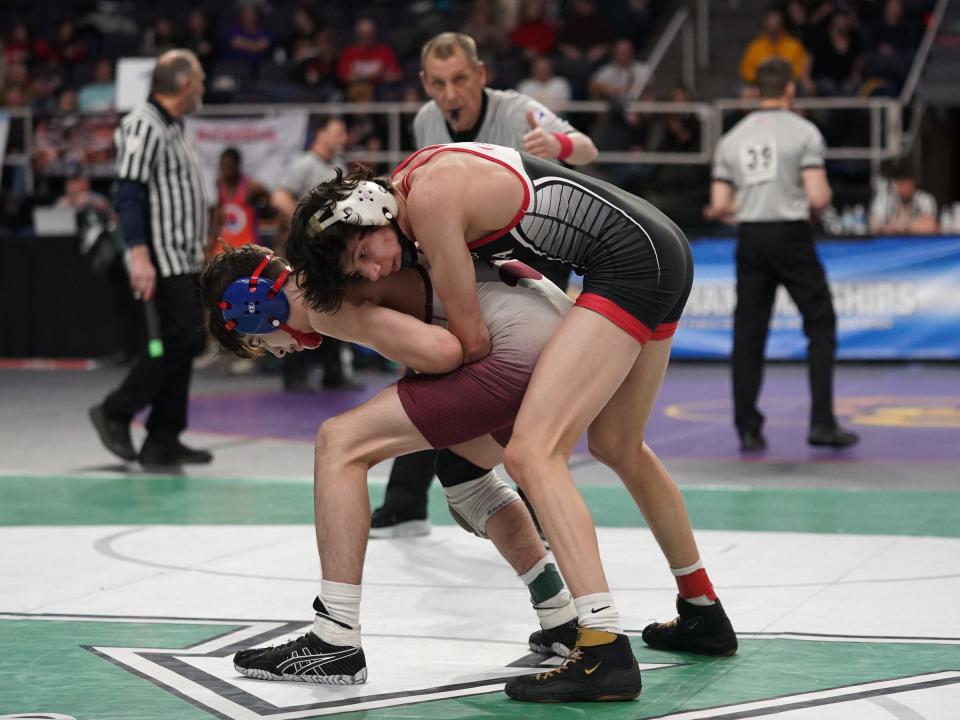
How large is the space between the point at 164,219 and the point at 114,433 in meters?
1.02

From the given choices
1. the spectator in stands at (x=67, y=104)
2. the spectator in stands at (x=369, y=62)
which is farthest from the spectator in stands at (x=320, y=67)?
the spectator in stands at (x=67, y=104)

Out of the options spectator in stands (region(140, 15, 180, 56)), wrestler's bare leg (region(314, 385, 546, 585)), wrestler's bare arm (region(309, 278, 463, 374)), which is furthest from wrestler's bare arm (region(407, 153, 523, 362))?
spectator in stands (region(140, 15, 180, 56))

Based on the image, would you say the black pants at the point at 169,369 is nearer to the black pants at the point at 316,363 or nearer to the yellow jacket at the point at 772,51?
the black pants at the point at 316,363

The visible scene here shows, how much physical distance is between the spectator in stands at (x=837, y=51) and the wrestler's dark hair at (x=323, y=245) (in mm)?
11379

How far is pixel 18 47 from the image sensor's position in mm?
16375

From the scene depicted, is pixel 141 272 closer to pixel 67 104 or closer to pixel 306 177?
pixel 306 177

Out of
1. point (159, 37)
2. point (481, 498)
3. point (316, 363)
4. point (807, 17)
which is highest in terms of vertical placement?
point (807, 17)

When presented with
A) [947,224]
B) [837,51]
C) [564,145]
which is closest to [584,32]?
[837,51]

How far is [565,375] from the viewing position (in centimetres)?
344

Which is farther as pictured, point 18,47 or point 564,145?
point 18,47

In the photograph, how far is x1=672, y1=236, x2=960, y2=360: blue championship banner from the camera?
10.9 meters

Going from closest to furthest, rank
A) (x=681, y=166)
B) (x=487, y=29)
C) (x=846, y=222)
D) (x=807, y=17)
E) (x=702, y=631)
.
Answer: (x=702, y=631) < (x=846, y=222) < (x=681, y=166) < (x=807, y=17) < (x=487, y=29)

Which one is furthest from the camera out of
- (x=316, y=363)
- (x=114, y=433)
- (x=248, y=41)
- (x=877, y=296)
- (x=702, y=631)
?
(x=248, y=41)

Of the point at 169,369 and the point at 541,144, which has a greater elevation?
the point at 541,144
